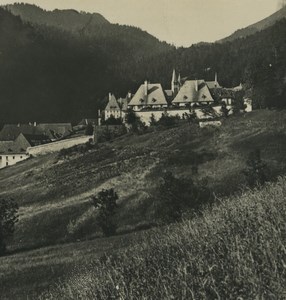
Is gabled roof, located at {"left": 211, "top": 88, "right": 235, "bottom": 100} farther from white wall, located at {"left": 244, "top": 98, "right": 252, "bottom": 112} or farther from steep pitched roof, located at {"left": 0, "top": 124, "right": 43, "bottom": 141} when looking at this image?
steep pitched roof, located at {"left": 0, "top": 124, "right": 43, "bottom": 141}

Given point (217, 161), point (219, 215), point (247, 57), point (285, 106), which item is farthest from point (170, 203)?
point (247, 57)

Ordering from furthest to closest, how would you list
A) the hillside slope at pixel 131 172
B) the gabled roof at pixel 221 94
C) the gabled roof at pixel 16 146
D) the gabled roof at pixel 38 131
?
1. the gabled roof at pixel 38 131
2. the gabled roof at pixel 16 146
3. the gabled roof at pixel 221 94
4. the hillside slope at pixel 131 172

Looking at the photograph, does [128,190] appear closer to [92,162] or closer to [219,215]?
Answer: [92,162]

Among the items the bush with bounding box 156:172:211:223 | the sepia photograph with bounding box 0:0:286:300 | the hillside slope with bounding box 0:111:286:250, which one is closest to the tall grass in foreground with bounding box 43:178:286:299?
the sepia photograph with bounding box 0:0:286:300

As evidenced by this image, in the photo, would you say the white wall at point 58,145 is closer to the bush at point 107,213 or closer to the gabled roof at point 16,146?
the gabled roof at point 16,146

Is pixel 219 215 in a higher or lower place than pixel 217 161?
higher

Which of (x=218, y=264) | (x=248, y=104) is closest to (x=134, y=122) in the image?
(x=248, y=104)

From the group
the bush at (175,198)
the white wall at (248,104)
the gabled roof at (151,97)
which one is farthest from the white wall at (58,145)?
the bush at (175,198)
